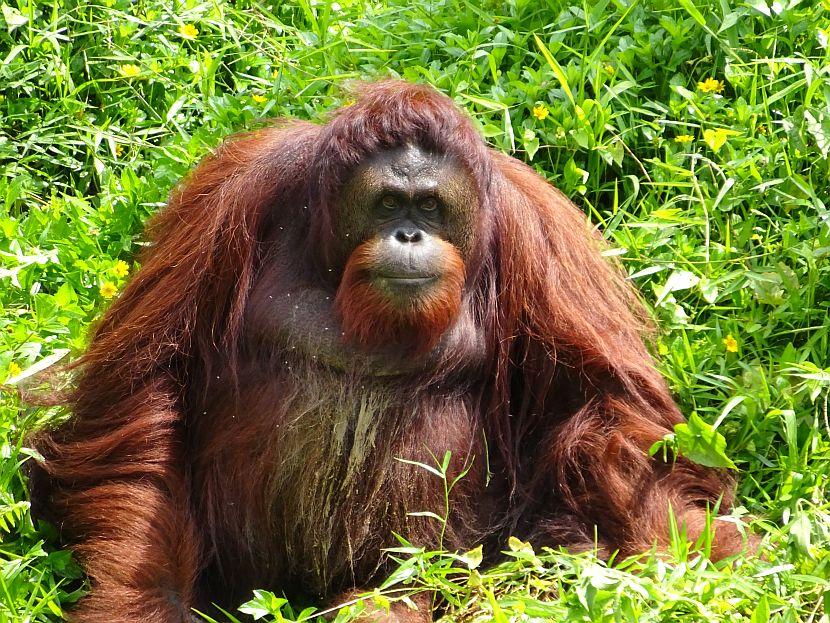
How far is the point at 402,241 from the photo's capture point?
3.53 metres

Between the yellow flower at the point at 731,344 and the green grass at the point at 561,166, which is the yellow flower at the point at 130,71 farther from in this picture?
the yellow flower at the point at 731,344

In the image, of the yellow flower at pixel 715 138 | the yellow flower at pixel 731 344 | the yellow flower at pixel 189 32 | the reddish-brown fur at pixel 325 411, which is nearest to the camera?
the reddish-brown fur at pixel 325 411

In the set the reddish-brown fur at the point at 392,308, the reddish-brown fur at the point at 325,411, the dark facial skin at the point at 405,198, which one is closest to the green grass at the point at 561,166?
the reddish-brown fur at the point at 325,411

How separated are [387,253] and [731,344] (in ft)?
4.01

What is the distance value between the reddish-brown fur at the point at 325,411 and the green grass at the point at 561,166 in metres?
0.17

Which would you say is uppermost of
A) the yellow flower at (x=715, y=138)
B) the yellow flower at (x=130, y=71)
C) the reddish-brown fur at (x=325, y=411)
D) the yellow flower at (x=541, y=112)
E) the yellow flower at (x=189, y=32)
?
the yellow flower at (x=189, y=32)

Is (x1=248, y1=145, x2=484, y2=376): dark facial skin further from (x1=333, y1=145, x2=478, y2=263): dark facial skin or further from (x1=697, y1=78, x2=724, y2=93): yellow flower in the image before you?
(x1=697, y1=78, x2=724, y2=93): yellow flower

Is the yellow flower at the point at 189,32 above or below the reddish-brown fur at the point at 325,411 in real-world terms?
above

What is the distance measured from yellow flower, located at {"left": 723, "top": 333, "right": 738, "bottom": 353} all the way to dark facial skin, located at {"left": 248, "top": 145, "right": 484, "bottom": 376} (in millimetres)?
810

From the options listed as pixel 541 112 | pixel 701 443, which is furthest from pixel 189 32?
pixel 701 443

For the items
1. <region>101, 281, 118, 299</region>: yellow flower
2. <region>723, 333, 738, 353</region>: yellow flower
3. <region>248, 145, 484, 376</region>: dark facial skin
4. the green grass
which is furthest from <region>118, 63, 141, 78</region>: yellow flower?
<region>723, 333, 738, 353</region>: yellow flower

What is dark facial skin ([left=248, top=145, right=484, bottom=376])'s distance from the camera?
3514 mm

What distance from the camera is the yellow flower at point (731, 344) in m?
4.12

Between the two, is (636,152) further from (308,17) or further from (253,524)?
(253,524)
